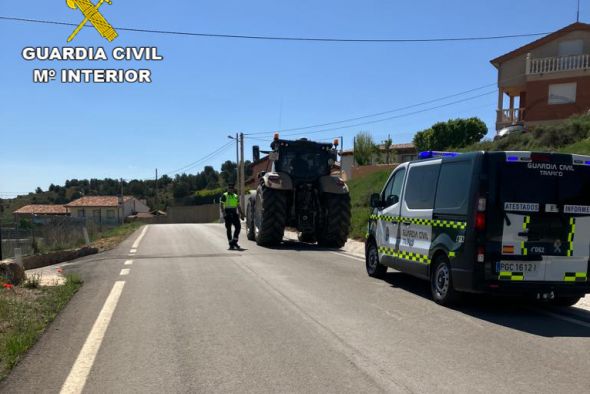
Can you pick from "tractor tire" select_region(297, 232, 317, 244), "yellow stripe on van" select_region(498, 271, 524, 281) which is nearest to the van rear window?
"yellow stripe on van" select_region(498, 271, 524, 281)

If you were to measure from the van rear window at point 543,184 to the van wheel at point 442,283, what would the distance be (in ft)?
4.17

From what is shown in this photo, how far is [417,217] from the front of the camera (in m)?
8.51

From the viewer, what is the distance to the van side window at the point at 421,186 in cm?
822

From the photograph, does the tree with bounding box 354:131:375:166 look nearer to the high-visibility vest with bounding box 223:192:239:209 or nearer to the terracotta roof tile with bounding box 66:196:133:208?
the high-visibility vest with bounding box 223:192:239:209

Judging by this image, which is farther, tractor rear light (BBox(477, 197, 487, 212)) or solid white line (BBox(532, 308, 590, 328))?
tractor rear light (BBox(477, 197, 487, 212))

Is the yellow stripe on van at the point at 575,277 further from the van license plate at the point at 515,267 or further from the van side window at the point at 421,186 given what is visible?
the van side window at the point at 421,186

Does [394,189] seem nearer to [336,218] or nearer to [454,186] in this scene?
[454,186]

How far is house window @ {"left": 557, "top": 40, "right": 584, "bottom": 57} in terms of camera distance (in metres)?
31.0

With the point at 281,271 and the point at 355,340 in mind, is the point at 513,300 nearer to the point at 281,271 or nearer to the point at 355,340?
the point at 355,340

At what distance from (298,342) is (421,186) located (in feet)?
12.7

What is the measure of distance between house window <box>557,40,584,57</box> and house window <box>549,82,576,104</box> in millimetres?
2542

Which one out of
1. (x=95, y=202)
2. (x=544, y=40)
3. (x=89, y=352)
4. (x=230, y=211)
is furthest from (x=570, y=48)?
(x=95, y=202)

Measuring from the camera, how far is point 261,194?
16.2 m

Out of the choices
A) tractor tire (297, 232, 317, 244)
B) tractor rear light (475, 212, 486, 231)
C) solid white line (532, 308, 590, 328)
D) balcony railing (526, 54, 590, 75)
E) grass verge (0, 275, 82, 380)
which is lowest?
tractor tire (297, 232, 317, 244)
